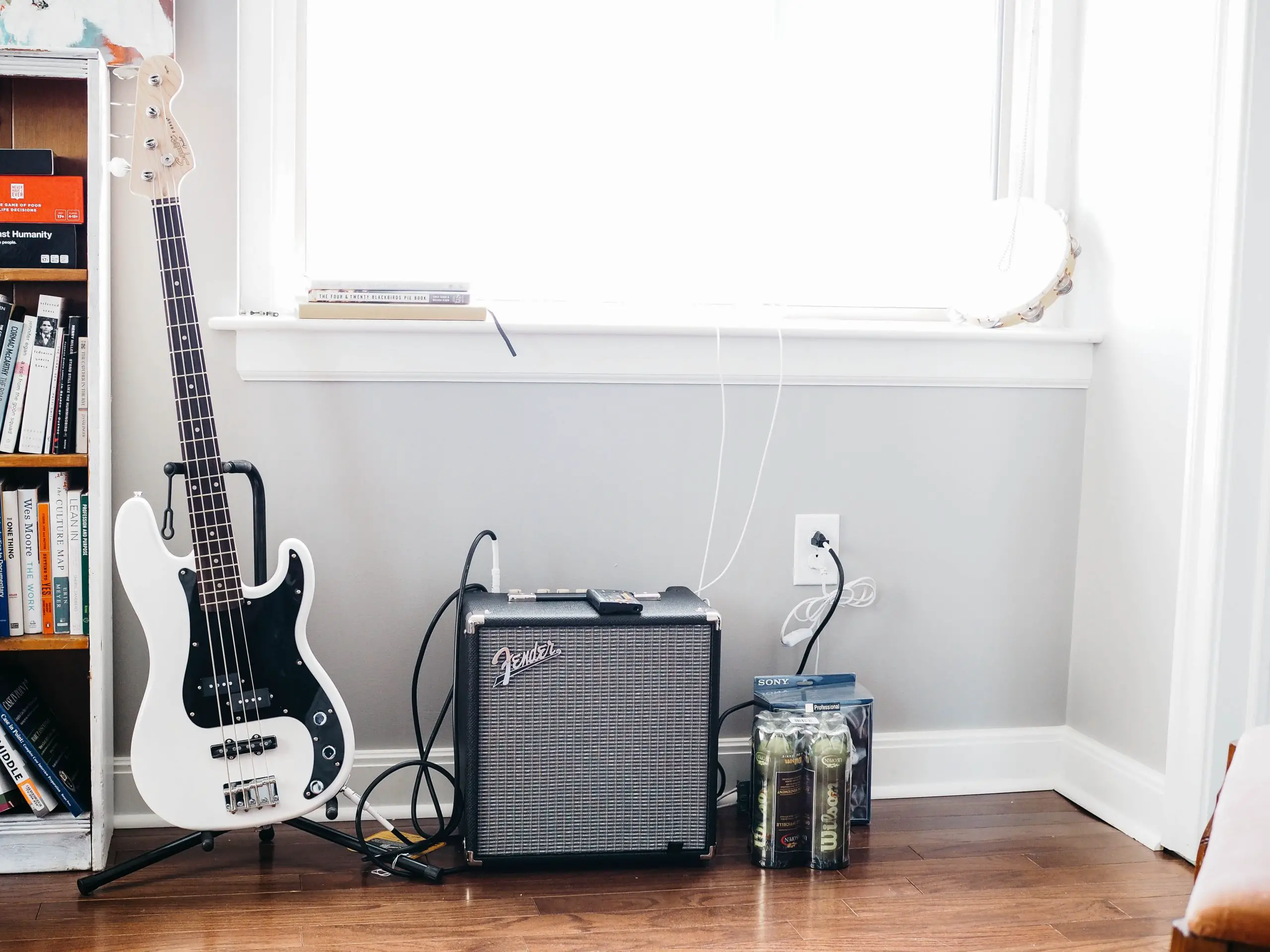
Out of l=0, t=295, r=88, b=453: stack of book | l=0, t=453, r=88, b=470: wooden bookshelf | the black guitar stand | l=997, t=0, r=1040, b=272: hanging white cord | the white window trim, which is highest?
l=997, t=0, r=1040, b=272: hanging white cord

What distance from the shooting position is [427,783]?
187 cm

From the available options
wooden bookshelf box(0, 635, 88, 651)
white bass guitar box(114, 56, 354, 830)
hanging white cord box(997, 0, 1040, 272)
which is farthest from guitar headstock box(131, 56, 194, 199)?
hanging white cord box(997, 0, 1040, 272)

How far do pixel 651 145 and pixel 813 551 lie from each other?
0.82m

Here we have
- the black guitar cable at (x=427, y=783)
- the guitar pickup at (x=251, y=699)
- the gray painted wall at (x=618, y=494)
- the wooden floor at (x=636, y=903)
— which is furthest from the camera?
the gray painted wall at (x=618, y=494)

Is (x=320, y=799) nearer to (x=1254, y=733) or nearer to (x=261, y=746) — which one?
(x=261, y=746)

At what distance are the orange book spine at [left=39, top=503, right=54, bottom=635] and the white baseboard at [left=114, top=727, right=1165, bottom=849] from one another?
1.19 feet

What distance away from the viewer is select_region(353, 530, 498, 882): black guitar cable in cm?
171

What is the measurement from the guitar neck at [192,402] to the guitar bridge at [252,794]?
0.27 meters

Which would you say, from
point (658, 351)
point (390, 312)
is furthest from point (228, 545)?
point (658, 351)

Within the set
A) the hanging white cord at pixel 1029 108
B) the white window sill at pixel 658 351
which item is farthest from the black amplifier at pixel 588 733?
the hanging white cord at pixel 1029 108

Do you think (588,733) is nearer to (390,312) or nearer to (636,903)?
(636,903)

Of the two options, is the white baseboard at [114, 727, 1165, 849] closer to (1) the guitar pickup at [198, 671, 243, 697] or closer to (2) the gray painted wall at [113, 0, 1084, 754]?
(2) the gray painted wall at [113, 0, 1084, 754]

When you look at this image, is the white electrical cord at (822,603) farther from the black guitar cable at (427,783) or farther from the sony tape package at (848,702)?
the black guitar cable at (427,783)

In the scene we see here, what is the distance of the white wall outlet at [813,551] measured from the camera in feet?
6.70
